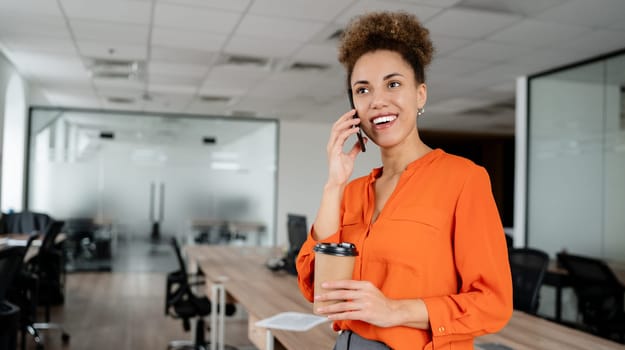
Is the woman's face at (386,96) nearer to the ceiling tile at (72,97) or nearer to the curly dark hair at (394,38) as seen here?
the curly dark hair at (394,38)

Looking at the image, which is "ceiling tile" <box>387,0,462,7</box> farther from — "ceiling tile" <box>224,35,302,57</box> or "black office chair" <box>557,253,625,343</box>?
"black office chair" <box>557,253,625,343</box>

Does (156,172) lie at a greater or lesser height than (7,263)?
greater

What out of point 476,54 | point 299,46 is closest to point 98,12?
point 299,46

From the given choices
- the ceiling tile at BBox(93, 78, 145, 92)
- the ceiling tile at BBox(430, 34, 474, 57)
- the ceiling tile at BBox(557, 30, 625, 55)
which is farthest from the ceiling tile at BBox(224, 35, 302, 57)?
the ceiling tile at BBox(557, 30, 625, 55)

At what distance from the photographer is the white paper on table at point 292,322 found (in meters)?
2.22

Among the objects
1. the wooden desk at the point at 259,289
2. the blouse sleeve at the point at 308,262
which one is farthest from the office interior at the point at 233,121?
the wooden desk at the point at 259,289

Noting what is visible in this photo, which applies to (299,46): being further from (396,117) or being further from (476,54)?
(396,117)

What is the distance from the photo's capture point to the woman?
0.92 metres

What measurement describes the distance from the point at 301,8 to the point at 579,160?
3.25 m

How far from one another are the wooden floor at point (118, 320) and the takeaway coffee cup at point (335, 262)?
13.4 feet

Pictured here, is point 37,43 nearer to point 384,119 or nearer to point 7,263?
point 7,263

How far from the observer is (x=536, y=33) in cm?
469

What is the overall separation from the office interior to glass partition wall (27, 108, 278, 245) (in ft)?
0.08

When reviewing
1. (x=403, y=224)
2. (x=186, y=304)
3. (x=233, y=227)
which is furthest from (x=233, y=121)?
(x=403, y=224)
